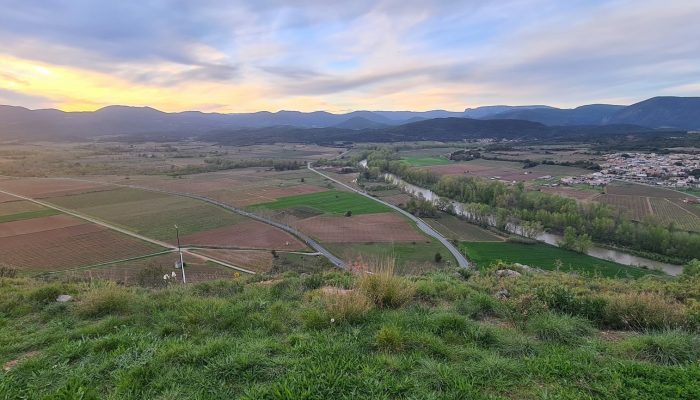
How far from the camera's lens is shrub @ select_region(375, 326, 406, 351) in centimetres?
472

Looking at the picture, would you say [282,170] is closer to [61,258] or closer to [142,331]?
[61,258]

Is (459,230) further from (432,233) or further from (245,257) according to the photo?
(245,257)

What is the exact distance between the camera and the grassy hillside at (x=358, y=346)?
3.82 metres

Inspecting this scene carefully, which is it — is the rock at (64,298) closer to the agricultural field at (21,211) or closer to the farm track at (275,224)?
the farm track at (275,224)

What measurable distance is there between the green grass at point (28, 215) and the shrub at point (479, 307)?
61122 mm

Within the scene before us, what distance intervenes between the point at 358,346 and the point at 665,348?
3.95 meters

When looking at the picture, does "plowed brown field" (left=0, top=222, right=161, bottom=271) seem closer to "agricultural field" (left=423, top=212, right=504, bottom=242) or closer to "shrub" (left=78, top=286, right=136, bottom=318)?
"shrub" (left=78, top=286, right=136, bottom=318)

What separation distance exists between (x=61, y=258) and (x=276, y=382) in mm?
40534

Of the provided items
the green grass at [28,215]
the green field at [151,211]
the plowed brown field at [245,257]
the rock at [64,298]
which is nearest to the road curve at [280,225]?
the green field at [151,211]

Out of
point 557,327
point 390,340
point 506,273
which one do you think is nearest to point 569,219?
point 506,273

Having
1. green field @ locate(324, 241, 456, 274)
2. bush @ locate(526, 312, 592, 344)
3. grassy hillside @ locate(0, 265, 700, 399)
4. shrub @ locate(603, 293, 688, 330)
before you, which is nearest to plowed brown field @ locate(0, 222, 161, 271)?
green field @ locate(324, 241, 456, 274)

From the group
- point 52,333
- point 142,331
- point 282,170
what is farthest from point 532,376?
point 282,170

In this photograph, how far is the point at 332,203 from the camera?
210 feet

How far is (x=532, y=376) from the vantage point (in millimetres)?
4102
